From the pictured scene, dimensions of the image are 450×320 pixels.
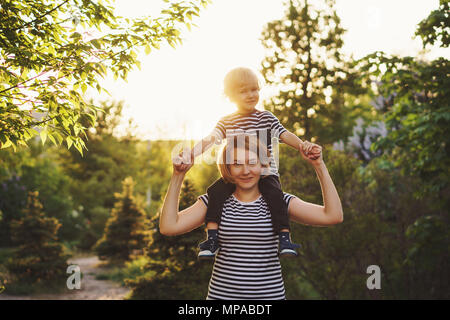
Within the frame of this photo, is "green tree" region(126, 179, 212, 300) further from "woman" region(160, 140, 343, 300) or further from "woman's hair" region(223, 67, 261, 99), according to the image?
"woman" region(160, 140, 343, 300)

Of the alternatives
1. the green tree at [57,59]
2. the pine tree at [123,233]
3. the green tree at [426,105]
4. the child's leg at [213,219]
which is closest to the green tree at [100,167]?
the pine tree at [123,233]

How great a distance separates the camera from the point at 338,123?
56.0 ft

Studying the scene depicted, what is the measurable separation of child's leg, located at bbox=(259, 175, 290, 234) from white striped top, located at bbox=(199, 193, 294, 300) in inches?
1.3

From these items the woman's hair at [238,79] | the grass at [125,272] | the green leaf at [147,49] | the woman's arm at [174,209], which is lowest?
the grass at [125,272]

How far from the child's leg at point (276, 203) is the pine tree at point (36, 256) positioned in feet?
37.7

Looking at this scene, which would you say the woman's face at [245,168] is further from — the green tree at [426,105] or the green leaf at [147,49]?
the green tree at [426,105]

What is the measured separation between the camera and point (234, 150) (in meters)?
2.27

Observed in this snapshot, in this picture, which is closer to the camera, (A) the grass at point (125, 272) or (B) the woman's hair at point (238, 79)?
(B) the woman's hair at point (238, 79)

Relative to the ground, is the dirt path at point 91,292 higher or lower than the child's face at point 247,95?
lower

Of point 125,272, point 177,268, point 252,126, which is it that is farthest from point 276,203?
point 125,272

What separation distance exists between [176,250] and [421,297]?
15.9ft

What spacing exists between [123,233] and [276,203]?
14054 mm

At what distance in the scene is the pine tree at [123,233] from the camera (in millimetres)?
15641
